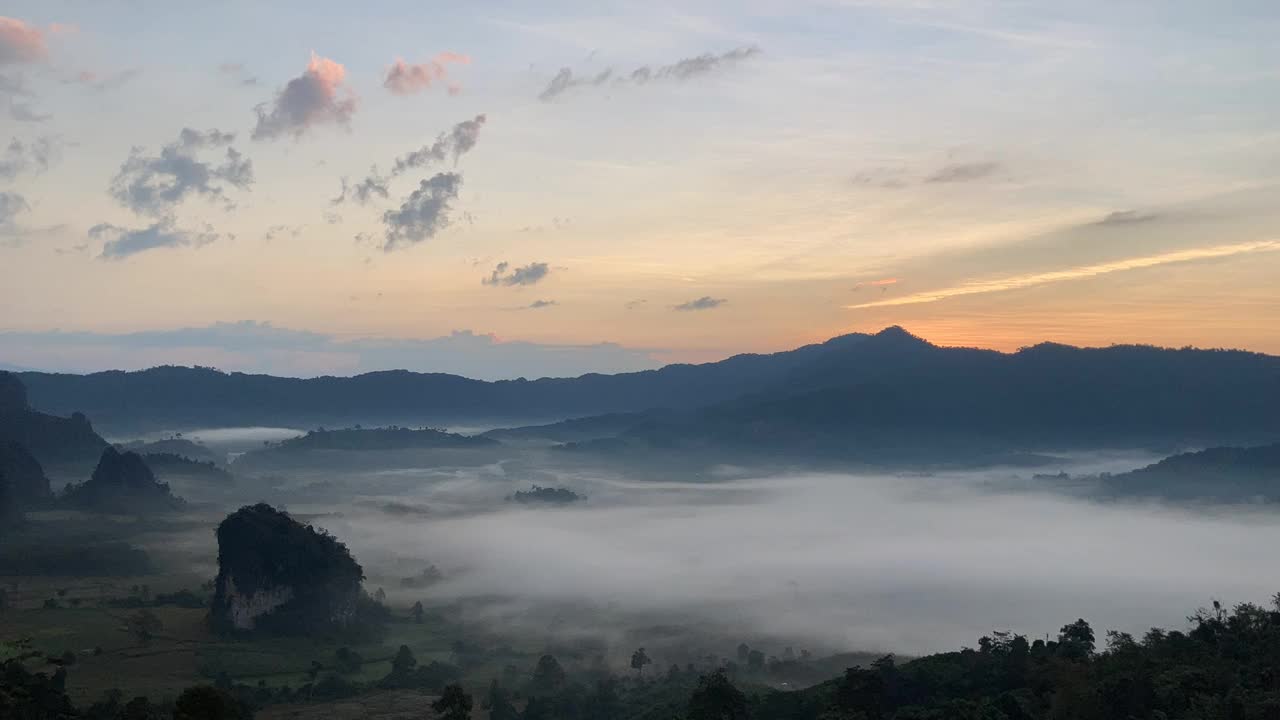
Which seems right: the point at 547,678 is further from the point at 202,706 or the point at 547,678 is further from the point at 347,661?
the point at 202,706

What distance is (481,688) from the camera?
12694 cm

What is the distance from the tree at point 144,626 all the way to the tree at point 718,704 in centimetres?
9885

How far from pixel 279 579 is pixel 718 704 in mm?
107222

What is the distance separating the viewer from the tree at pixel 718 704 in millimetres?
81750

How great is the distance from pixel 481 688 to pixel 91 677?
50609mm

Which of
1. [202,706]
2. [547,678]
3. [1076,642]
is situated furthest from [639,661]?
[202,706]

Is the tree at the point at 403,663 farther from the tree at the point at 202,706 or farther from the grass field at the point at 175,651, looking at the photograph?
the tree at the point at 202,706

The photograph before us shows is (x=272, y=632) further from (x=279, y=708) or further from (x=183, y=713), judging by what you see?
(x=183, y=713)

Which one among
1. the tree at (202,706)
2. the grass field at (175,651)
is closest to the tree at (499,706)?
the grass field at (175,651)

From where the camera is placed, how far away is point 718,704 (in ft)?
271

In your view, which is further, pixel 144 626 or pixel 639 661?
pixel 144 626

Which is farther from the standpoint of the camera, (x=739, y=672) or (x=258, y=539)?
(x=258, y=539)

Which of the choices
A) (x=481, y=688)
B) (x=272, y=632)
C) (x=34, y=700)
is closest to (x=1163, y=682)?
(x=481, y=688)

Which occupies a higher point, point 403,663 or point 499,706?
point 403,663
